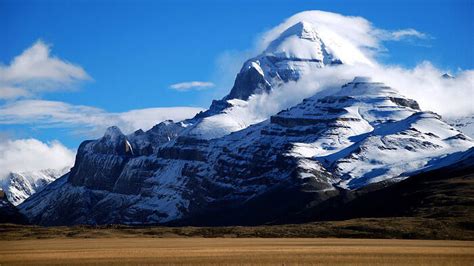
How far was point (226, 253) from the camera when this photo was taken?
13425 centimetres

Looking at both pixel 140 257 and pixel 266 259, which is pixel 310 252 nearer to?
pixel 266 259

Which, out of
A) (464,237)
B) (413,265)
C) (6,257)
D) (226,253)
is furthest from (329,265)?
(464,237)

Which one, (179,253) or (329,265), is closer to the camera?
(329,265)

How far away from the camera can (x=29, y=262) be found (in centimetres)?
11694

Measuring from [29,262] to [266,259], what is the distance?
→ 34333 millimetres

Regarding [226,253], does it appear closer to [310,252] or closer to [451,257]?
[310,252]

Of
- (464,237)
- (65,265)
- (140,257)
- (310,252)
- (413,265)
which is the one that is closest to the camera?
(413,265)

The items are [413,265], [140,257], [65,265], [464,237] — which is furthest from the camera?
[464,237]

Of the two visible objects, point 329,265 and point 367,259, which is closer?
point 329,265

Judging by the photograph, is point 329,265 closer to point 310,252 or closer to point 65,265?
point 310,252

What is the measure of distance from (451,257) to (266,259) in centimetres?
2718

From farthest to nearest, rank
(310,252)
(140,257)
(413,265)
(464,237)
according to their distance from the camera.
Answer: (464,237) → (310,252) → (140,257) → (413,265)

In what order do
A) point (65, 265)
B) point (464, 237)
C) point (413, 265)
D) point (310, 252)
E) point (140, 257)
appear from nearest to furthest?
point (413, 265)
point (65, 265)
point (140, 257)
point (310, 252)
point (464, 237)

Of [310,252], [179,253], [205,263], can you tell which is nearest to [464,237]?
[310,252]
